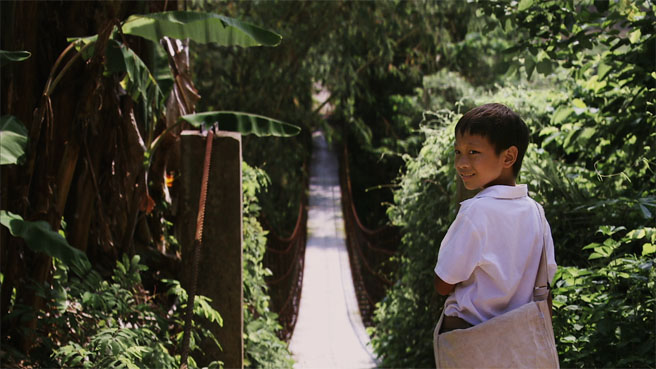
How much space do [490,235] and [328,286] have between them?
6611mm

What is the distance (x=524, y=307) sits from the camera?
1169 millimetres

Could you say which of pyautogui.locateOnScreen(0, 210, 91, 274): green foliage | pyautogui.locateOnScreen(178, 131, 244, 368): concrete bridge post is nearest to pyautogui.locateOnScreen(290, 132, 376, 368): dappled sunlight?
pyautogui.locateOnScreen(178, 131, 244, 368): concrete bridge post

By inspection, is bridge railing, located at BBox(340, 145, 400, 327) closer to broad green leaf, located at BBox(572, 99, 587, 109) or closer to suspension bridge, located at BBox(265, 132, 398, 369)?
suspension bridge, located at BBox(265, 132, 398, 369)

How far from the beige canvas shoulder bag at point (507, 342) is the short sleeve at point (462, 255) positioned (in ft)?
0.26

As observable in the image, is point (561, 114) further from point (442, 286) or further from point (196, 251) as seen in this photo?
point (442, 286)

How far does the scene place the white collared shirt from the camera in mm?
1184

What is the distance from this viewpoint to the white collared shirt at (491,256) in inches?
46.6

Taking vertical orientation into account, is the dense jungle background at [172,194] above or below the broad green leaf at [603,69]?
below

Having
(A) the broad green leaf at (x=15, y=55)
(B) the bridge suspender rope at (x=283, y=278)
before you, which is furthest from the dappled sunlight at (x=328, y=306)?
(A) the broad green leaf at (x=15, y=55)

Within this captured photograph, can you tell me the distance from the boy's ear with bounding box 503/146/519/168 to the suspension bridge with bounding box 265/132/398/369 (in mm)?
3406

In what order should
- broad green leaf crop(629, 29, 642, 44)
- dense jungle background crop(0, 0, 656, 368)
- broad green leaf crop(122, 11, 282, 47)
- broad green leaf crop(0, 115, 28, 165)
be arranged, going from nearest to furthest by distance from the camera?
broad green leaf crop(0, 115, 28, 165), dense jungle background crop(0, 0, 656, 368), broad green leaf crop(122, 11, 282, 47), broad green leaf crop(629, 29, 642, 44)

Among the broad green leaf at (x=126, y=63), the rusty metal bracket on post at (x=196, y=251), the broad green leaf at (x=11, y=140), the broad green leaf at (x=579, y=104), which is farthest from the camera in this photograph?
the broad green leaf at (x=579, y=104)

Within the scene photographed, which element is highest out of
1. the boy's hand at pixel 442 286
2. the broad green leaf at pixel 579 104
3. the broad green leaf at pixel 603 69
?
the broad green leaf at pixel 603 69

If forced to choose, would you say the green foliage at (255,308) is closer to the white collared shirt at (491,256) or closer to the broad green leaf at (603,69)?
the broad green leaf at (603,69)
